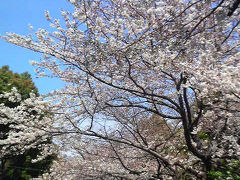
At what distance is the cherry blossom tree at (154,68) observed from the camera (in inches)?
151

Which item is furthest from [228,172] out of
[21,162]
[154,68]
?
[21,162]

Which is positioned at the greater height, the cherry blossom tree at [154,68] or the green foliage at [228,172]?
the cherry blossom tree at [154,68]

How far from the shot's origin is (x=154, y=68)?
423cm

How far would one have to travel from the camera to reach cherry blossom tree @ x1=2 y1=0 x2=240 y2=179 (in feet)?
12.6

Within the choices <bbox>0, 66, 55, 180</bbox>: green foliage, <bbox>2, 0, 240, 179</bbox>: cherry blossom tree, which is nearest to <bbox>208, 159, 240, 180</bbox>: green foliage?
<bbox>2, 0, 240, 179</bbox>: cherry blossom tree

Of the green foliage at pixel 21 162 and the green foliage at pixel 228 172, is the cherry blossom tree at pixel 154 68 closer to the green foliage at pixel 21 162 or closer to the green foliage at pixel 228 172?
the green foliage at pixel 228 172

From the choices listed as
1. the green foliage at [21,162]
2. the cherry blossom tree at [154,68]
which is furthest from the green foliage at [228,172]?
the green foliage at [21,162]

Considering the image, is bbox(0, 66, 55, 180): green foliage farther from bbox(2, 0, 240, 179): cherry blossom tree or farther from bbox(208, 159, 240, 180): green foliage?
bbox(208, 159, 240, 180): green foliage

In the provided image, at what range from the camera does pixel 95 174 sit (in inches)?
249

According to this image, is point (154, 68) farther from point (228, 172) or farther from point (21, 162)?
point (21, 162)

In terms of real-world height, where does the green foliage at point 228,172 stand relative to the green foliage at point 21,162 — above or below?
below

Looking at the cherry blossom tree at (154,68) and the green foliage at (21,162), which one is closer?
the cherry blossom tree at (154,68)

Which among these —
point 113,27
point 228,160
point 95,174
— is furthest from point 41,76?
point 228,160

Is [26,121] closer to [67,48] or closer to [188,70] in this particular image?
→ [67,48]
